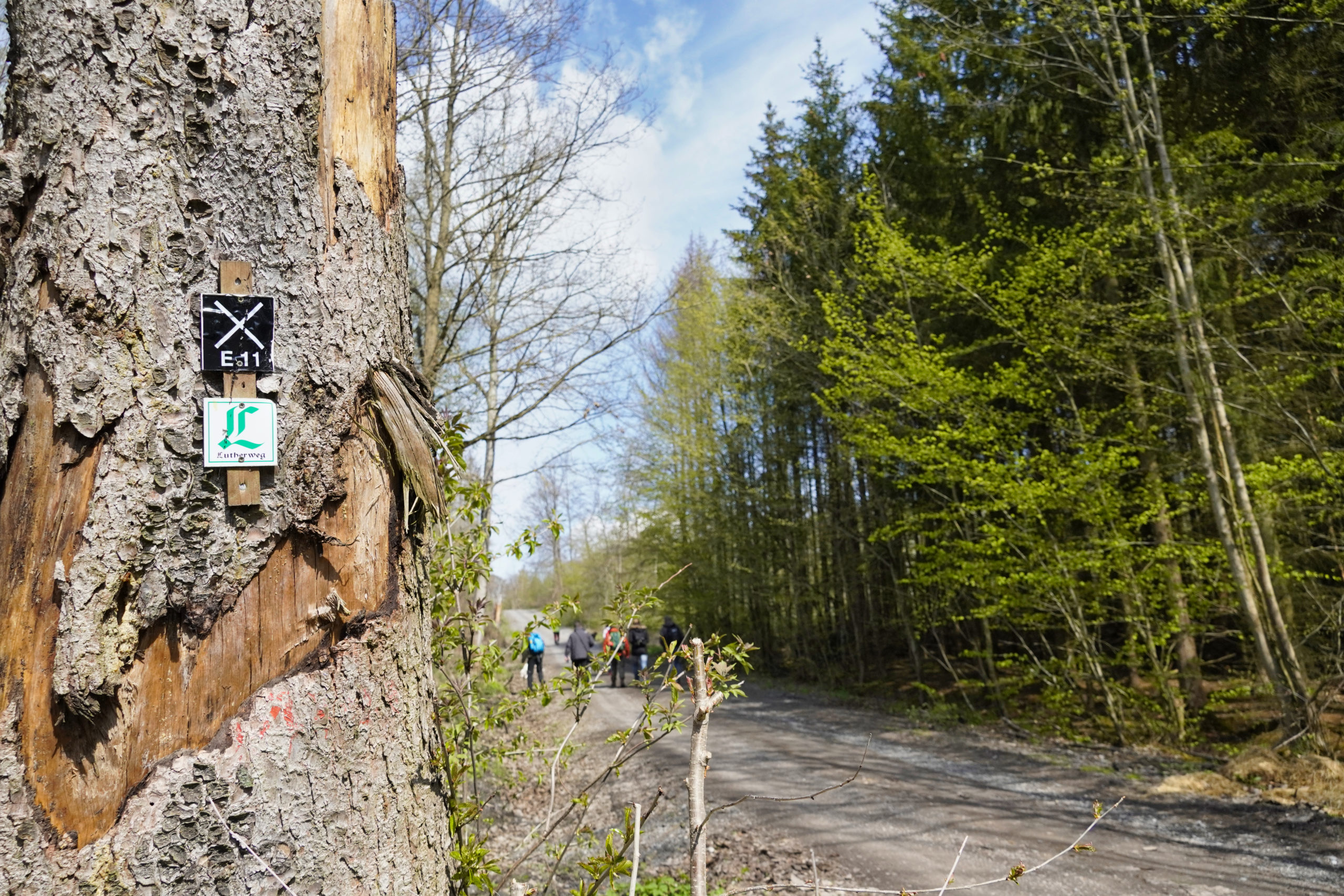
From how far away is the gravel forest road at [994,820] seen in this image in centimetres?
509

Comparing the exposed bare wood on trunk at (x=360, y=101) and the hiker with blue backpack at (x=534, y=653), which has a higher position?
the exposed bare wood on trunk at (x=360, y=101)

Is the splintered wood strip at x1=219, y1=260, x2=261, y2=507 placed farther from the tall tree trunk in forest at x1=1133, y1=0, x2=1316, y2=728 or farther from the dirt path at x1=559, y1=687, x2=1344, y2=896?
the tall tree trunk in forest at x1=1133, y1=0, x2=1316, y2=728

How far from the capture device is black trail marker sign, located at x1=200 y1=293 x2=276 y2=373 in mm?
1495

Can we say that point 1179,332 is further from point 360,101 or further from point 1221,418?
point 360,101

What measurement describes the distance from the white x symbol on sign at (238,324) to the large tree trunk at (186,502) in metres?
0.04

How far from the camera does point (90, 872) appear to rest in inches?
52.3

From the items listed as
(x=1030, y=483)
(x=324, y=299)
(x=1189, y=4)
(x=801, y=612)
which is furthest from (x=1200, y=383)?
(x=801, y=612)

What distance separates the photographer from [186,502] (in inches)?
57.0

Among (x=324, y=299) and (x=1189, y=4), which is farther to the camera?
(x=1189, y=4)

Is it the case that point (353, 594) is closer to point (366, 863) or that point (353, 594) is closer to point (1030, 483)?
point (366, 863)

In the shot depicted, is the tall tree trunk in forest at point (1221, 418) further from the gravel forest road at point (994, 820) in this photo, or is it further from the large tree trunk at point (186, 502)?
the large tree trunk at point (186, 502)

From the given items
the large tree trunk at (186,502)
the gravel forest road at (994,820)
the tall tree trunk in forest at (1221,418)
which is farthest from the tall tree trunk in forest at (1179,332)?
the large tree trunk at (186,502)

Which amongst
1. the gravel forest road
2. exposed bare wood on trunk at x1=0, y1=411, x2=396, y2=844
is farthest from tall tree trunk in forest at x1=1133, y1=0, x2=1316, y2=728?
exposed bare wood on trunk at x1=0, y1=411, x2=396, y2=844

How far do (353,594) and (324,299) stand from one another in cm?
59
